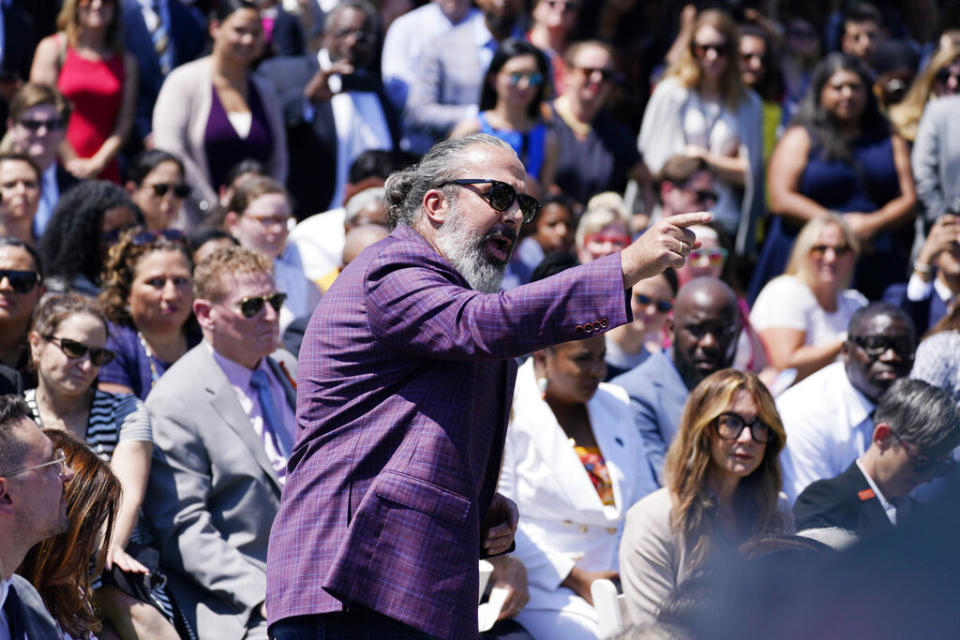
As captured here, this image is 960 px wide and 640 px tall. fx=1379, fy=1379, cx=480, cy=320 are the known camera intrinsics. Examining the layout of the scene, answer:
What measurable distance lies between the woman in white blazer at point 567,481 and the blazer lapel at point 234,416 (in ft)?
3.22

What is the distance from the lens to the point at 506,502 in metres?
3.44

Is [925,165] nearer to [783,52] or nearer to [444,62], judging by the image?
[783,52]

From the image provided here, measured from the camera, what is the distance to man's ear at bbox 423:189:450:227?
10.5 feet

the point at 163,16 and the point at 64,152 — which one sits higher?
the point at 163,16

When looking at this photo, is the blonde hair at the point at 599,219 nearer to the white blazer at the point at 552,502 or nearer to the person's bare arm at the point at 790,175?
the person's bare arm at the point at 790,175

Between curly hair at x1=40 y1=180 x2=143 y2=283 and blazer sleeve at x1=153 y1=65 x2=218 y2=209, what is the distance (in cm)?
155

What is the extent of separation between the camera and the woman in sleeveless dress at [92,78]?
8.24m

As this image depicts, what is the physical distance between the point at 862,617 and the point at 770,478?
416 cm

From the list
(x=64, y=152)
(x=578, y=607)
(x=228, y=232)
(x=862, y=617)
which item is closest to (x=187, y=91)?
(x=64, y=152)

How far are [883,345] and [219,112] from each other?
162 inches

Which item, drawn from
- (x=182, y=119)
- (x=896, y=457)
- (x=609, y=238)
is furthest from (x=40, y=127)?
(x=896, y=457)

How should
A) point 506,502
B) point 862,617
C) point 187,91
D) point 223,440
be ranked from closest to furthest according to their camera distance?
point 862,617, point 506,502, point 223,440, point 187,91

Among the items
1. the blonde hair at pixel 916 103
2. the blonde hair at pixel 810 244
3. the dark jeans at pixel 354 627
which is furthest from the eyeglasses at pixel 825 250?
the dark jeans at pixel 354 627

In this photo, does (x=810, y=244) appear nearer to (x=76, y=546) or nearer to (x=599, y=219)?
(x=599, y=219)
